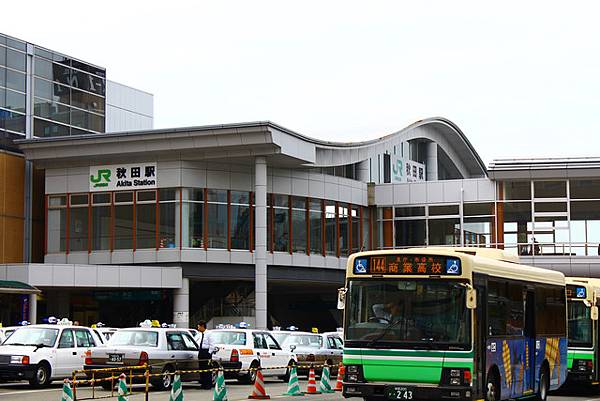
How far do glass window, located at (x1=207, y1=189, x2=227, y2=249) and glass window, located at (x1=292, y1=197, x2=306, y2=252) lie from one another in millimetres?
3801

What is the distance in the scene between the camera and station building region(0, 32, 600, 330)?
45.1 metres

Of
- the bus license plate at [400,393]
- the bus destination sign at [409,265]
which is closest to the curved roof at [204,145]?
the bus destination sign at [409,265]

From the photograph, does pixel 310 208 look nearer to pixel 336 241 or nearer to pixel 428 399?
pixel 336 241

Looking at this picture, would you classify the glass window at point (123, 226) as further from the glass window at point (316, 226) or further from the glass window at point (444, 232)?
the glass window at point (444, 232)

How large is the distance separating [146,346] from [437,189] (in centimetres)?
2883

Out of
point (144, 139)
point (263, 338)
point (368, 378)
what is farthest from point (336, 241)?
point (368, 378)

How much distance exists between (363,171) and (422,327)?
122 ft

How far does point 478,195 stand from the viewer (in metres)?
51.1

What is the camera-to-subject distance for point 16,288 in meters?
40.1

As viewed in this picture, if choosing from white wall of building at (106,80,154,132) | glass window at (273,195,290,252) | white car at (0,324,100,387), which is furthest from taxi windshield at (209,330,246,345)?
white wall of building at (106,80,154,132)

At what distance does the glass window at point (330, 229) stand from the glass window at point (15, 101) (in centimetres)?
1575

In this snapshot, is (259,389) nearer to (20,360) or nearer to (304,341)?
(20,360)

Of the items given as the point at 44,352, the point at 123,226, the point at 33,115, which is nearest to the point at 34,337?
the point at 44,352

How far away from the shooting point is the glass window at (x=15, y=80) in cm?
5094
